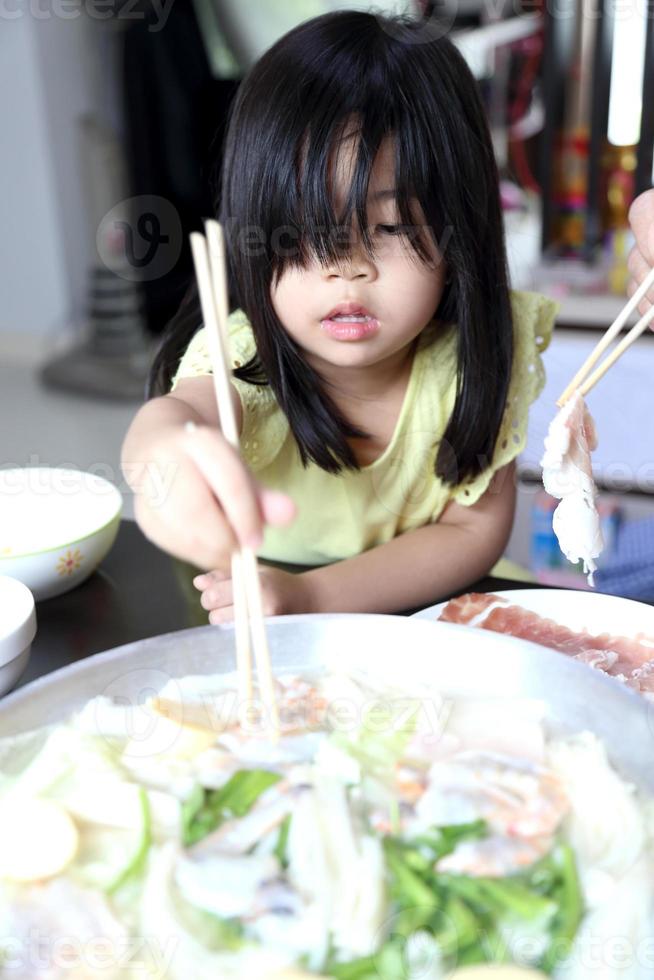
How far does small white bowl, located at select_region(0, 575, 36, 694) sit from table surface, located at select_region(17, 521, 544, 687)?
0.03m

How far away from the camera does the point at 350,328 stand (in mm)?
1030

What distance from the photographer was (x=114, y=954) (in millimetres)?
517

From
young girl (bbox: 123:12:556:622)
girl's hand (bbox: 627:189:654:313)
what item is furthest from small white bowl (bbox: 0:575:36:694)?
girl's hand (bbox: 627:189:654:313)

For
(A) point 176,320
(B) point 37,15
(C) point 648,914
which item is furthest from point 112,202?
(C) point 648,914

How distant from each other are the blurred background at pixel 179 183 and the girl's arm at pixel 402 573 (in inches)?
33.2

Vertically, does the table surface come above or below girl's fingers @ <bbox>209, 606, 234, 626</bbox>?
below

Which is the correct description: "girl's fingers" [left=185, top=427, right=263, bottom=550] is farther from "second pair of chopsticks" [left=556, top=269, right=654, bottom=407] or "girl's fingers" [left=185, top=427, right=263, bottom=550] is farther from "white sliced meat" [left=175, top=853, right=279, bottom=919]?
"second pair of chopsticks" [left=556, top=269, right=654, bottom=407]

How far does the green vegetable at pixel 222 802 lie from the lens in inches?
23.5

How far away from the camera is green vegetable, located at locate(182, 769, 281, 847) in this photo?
1.96 feet

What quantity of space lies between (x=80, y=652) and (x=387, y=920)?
464 mm

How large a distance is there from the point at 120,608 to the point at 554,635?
41 cm
